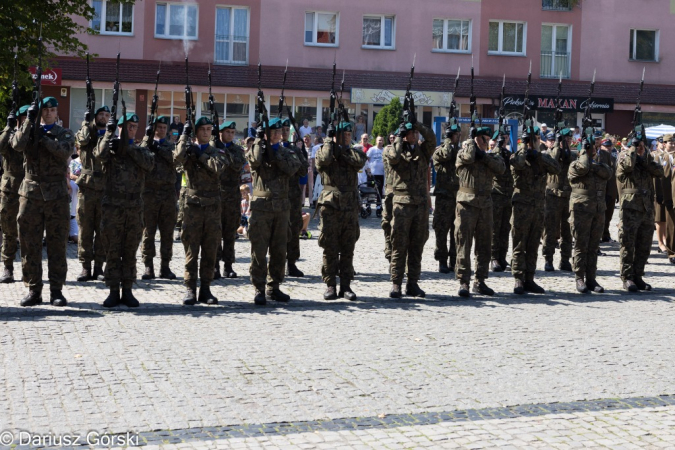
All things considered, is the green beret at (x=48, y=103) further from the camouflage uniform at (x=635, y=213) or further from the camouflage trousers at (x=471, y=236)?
the camouflage uniform at (x=635, y=213)

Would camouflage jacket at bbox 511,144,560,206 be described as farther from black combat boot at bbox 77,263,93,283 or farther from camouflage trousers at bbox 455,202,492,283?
black combat boot at bbox 77,263,93,283

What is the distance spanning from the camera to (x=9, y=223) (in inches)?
509

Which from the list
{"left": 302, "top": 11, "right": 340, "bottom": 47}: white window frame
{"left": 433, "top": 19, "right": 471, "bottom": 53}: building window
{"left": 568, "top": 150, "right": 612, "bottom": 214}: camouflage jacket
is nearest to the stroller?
{"left": 568, "top": 150, "right": 612, "bottom": 214}: camouflage jacket

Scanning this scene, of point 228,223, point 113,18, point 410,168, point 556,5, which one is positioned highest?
point 556,5

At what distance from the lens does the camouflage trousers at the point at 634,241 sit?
13.5 m

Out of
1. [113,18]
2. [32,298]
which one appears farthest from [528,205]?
[113,18]

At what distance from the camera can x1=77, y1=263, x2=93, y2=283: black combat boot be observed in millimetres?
13146

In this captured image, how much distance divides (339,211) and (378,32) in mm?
27272

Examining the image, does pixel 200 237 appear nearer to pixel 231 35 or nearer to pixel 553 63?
pixel 231 35

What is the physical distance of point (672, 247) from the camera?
1703cm

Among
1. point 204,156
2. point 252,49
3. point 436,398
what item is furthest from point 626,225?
point 252,49

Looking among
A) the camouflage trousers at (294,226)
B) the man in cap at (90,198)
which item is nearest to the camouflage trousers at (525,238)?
the camouflage trousers at (294,226)

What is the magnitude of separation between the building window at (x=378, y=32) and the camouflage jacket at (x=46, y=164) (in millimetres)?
27967

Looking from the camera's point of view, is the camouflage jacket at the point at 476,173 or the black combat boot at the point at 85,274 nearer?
the camouflage jacket at the point at 476,173
